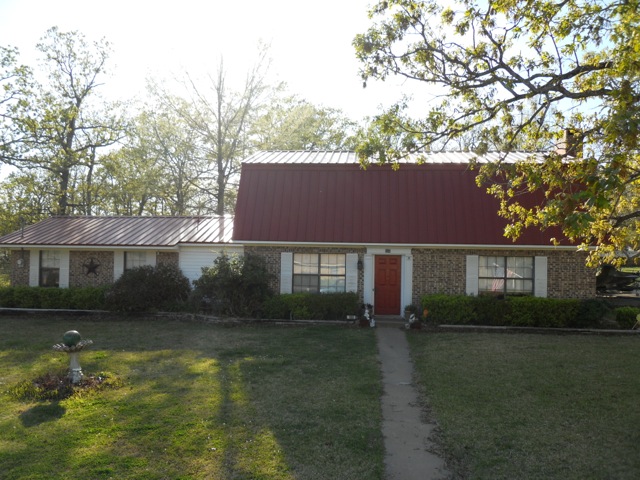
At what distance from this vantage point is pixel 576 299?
15.4 meters

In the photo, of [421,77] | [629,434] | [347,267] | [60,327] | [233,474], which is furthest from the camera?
[347,267]

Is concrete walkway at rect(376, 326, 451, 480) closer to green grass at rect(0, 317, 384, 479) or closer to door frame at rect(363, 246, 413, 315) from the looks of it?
green grass at rect(0, 317, 384, 479)

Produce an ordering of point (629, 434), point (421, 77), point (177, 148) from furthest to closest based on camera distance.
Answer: point (177, 148) < point (421, 77) < point (629, 434)

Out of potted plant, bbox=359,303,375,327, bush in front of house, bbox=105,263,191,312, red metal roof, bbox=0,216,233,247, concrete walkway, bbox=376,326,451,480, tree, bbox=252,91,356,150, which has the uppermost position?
tree, bbox=252,91,356,150

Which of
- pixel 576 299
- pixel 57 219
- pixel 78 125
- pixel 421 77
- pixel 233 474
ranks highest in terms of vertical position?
pixel 78 125

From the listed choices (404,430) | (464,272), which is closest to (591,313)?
(464,272)

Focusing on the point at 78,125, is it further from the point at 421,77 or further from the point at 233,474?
the point at 233,474

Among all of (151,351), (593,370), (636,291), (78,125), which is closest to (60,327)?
(151,351)

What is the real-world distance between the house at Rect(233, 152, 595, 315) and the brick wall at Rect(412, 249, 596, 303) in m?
0.03

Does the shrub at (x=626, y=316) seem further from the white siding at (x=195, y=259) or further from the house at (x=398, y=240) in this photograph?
the white siding at (x=195, y=259)

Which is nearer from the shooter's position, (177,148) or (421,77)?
(421,77)

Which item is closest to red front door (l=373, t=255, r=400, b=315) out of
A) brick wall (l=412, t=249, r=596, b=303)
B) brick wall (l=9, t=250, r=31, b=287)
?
brick wall (l=412, t=249, r=596, b=303)

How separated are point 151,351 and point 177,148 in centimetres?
2033

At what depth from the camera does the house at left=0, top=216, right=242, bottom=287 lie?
59.6 ft
